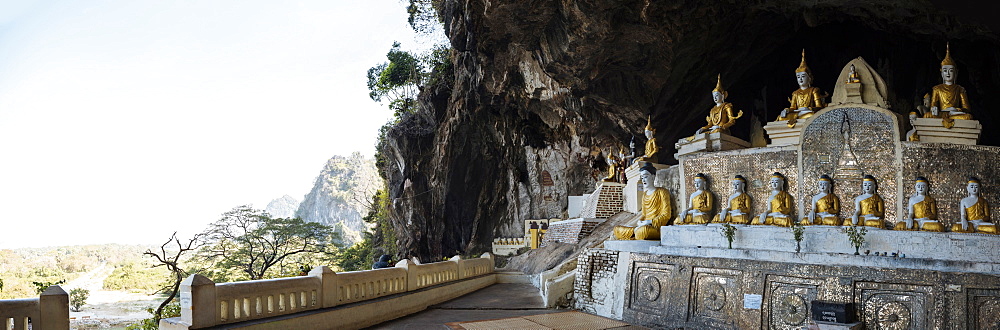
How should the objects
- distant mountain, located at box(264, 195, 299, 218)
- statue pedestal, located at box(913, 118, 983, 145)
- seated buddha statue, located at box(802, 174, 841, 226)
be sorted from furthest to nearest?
distant mountain, located at box(264, 195, 299, 218)
statue pedestal, located at box(913, 118, 983, 145)
seated buddha statue, located at box(802, 174, 841, 226)

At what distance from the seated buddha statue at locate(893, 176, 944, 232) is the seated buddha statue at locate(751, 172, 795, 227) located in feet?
4.84

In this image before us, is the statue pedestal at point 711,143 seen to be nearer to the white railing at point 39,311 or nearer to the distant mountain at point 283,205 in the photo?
the white railing at point 39,311

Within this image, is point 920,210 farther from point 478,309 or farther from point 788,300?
point 478,309

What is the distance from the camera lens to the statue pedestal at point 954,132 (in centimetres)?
1022

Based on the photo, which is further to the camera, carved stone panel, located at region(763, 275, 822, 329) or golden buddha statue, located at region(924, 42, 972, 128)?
golden buddha statue, located at region(924, 42, 972, 128)

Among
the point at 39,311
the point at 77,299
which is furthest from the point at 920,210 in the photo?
the point at 77,299

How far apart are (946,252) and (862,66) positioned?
4.33 m

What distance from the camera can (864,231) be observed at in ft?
27.6

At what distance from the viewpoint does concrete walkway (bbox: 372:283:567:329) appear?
1011 cm

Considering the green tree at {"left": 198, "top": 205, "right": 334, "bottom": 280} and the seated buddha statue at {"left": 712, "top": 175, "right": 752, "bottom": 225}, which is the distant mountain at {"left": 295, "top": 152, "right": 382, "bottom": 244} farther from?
the seated buddha statue at {"left": 712, "top": 175, "right": 752, "bottom": 225}

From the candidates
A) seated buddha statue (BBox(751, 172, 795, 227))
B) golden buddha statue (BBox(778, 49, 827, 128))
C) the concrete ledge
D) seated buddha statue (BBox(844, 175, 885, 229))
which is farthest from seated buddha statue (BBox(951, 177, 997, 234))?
the concrete ledge

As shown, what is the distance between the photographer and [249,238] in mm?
28219

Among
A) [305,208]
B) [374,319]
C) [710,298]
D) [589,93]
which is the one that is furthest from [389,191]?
[305,208]

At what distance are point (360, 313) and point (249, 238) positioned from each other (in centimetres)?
2079
